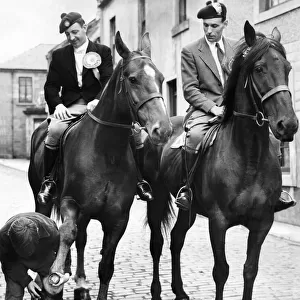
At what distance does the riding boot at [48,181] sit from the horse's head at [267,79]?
Result: 2.07 m

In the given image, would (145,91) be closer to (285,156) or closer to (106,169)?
(106,169)

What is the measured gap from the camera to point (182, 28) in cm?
1705

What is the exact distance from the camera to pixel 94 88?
6766mm

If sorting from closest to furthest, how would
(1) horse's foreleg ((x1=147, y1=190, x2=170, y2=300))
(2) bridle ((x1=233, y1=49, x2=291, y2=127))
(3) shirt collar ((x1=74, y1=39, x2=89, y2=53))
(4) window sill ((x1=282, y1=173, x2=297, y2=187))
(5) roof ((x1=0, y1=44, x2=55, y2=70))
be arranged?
(2) bridle ((x1=233, y1=49, x2=291, y2=127)), (3) shirt collar ((x1=74, y1=39, x2=89, y2=53)), (1) horse's foreleg ((x1=147, y1=190, x2=170, y2=300)), (4) window sill ((x1=282, y1=173, x2=297, y2=187)), (5) roof ((x1=0, y1=44, x2=55, y2=70))

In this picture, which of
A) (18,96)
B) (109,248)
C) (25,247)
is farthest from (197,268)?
(18,96)

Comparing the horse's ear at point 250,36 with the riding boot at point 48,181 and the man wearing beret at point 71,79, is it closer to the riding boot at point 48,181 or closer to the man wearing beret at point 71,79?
the man wearing beret at point 71,79

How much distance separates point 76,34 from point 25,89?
55377 millimetres

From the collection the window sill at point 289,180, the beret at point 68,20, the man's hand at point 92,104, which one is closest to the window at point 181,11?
the window sill at point 289,180

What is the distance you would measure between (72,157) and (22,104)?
56.1 meters

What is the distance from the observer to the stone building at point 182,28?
1233 centimetres

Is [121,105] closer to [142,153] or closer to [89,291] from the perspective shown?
[142,153]

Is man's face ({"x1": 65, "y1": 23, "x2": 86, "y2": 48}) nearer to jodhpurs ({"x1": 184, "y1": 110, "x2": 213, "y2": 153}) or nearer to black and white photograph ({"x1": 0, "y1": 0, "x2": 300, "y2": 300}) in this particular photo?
black and white photograph ({"x1": 0, "y1": 0, "x2": 300, "y2": 300})

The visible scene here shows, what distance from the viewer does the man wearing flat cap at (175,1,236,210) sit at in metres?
6.34

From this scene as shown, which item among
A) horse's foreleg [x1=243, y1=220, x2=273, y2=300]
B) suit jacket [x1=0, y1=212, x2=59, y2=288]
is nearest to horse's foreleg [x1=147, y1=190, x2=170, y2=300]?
horse's foreleg [x1=243, y1=220, x2=273, y2=300]
